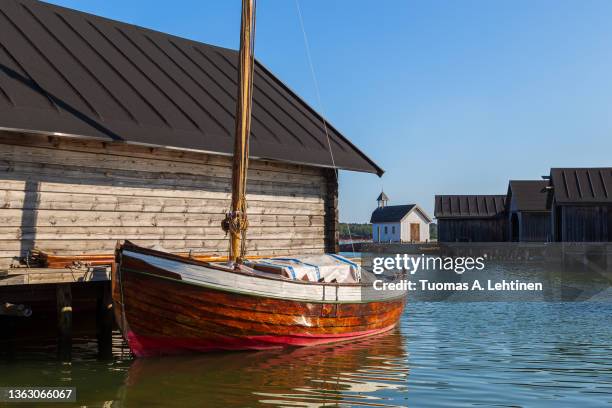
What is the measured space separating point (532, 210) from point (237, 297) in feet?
152

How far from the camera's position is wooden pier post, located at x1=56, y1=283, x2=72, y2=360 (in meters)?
12.2

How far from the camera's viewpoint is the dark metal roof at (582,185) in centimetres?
4525

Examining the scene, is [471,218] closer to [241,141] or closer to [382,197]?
[382,197]

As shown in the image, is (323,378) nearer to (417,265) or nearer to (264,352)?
(264,352)

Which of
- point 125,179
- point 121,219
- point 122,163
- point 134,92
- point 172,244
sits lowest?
point 172,244

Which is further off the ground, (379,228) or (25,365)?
(379,228)

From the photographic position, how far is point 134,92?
15.8 m

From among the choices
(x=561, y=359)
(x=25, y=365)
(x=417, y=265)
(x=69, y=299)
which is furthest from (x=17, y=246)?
(x=417, y=265)

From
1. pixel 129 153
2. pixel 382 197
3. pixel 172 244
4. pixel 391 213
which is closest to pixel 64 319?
pixel 172 244

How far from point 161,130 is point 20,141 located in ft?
9.49

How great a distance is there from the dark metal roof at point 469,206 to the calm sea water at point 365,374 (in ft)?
164

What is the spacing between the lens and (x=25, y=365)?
11.6 metres

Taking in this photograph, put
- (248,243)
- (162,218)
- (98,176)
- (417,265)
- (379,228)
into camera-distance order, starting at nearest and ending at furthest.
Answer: (98,176) → (162,218) → (248,243) → (417,265) → (379,228)

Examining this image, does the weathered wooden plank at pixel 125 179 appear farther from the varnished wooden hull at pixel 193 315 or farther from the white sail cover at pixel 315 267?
the varnished wooden hull at pixel 193 315
